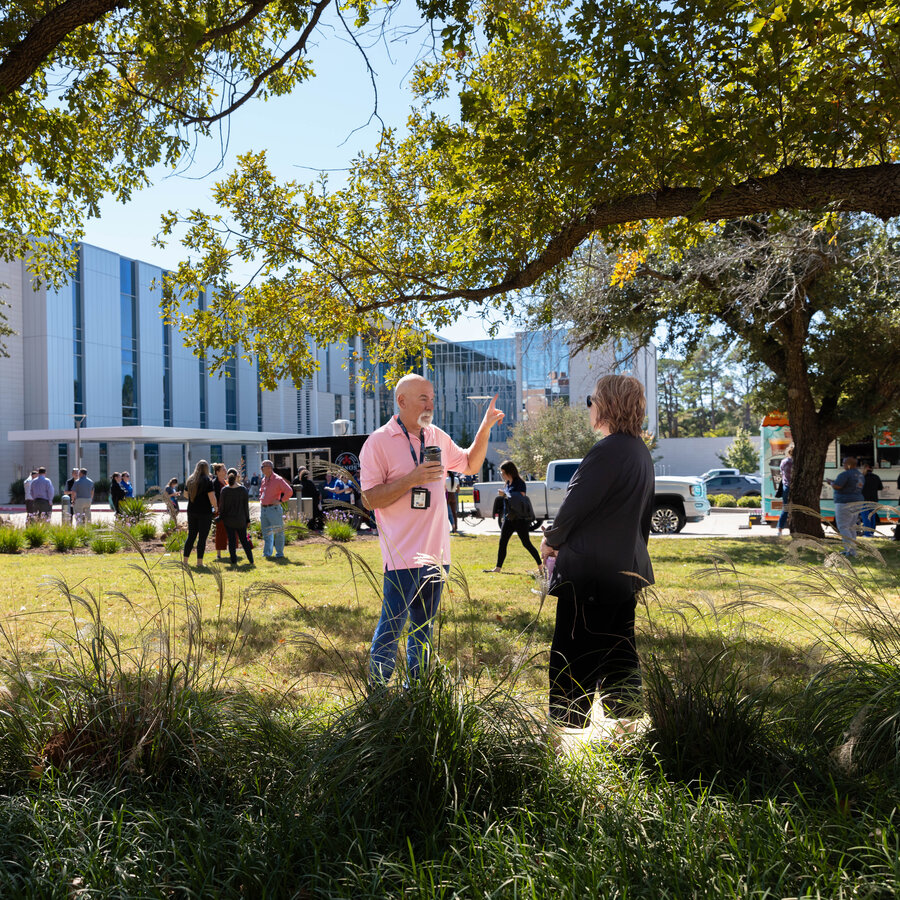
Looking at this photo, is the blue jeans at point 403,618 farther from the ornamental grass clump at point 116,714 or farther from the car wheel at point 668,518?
the car wheel at point 668,518

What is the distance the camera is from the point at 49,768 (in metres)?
2.88

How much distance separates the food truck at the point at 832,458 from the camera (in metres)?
19.4

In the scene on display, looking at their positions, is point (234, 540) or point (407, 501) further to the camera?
point (234, 540)

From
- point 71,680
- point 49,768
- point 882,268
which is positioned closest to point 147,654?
point 71,680

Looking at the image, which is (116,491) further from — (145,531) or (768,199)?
(768,199)

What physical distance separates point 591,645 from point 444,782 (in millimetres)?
1165

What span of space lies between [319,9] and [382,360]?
4853mm

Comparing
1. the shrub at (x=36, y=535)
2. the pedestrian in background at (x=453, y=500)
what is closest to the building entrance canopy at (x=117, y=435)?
the shrub at (x=36, y=535)

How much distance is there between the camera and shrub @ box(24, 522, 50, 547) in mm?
17250

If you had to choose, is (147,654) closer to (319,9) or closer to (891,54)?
A: (319,9)

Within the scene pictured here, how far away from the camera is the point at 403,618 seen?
13.1 feet

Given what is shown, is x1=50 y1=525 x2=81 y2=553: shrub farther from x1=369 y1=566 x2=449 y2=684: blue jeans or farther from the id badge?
the id badge

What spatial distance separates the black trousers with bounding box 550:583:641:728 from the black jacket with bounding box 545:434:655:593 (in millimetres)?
69

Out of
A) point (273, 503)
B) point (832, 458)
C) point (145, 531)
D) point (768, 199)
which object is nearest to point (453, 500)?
point (273, 503)
